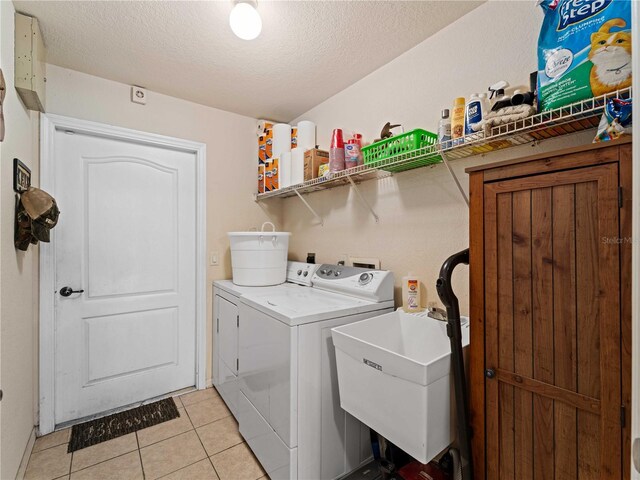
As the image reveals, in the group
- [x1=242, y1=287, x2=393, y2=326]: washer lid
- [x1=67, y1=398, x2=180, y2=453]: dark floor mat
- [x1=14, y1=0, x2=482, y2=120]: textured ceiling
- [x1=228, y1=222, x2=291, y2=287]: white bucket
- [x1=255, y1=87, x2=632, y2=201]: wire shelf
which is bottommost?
[x1=67, y1=398, x2=180, y2=453]: dark floor mat

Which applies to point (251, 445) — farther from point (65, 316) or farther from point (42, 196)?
point (42, 196)

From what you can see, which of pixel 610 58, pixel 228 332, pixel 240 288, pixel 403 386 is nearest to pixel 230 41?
pixel 240 288

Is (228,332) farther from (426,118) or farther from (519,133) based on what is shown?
(519,133)

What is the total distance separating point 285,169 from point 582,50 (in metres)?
1.82

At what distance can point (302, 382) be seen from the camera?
4.52 feet

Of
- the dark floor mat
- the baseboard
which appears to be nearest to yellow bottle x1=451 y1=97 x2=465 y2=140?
the dark floor mat

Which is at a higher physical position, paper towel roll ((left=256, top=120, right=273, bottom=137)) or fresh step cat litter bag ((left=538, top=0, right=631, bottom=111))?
paper towel roll ((left=256, top=120, right=273, bottom=137))

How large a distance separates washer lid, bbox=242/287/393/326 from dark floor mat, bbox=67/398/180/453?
1.16m

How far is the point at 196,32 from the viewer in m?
1.65

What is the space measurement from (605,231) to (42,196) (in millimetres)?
2396

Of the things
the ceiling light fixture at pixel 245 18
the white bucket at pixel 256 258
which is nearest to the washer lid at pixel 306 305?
the white bucket at pixel 256 258

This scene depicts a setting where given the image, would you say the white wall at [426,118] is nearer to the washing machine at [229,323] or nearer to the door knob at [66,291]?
the washing machine at [229,323]

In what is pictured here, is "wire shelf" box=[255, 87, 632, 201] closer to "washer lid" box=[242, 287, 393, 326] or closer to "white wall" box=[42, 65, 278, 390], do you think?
"washer lid" box=[242, 287, 393, 326]

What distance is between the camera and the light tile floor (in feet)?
5.35
